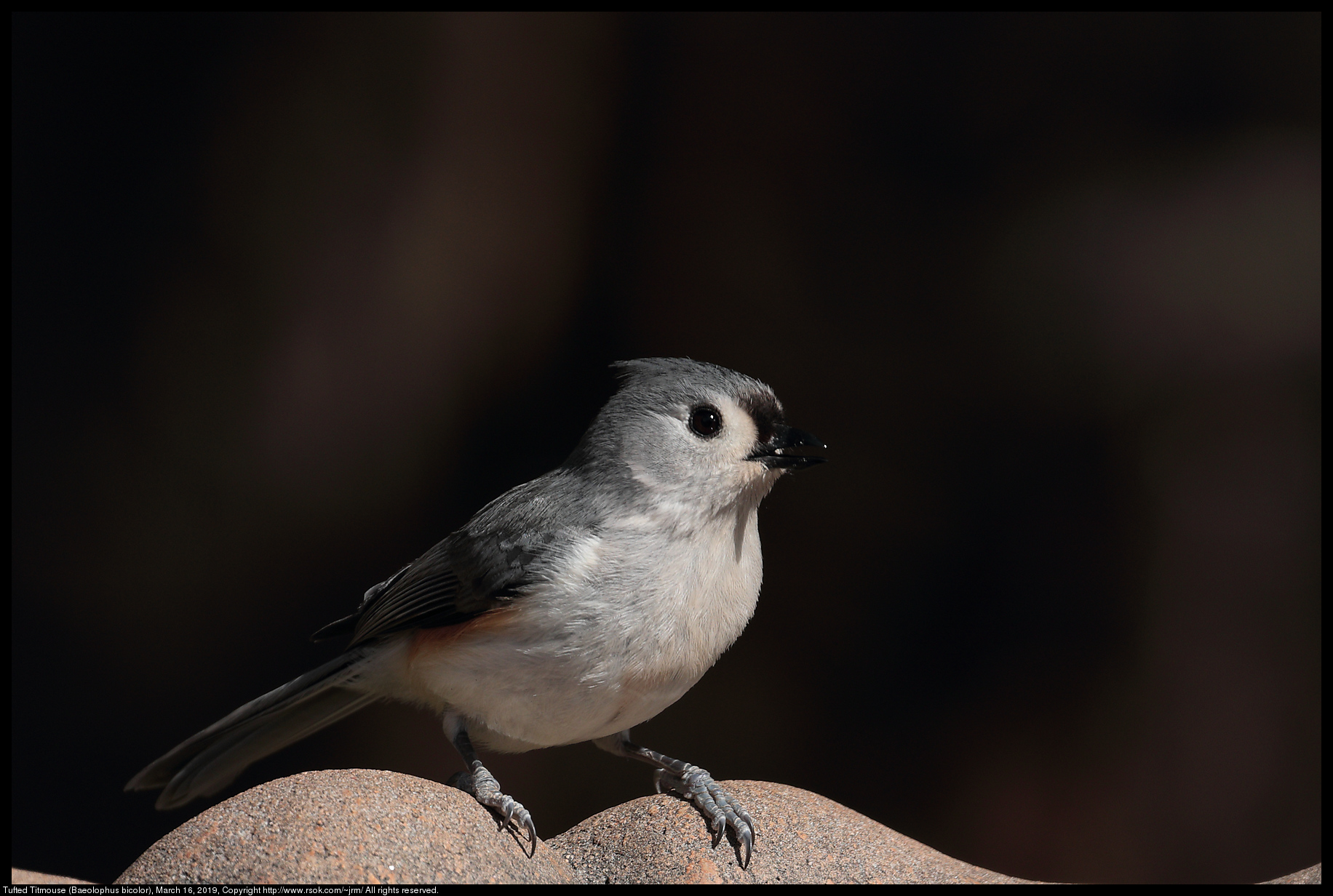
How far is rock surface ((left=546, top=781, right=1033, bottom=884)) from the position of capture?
6.03 feet

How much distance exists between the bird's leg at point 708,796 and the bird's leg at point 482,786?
33cm

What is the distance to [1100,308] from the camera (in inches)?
138

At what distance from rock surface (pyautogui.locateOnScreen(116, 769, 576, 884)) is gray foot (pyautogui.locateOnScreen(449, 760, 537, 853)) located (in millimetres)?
119

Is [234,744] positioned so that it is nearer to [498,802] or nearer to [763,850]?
[498,802]

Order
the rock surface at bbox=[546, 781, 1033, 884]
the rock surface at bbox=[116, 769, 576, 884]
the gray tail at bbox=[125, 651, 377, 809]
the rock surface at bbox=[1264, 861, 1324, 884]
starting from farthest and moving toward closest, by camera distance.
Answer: the gray tail at bbox=[125, 651, 377, 809], the rock surface at bbox=[1264, 861, 1324, 884], the rock surface at bbox=[546, 781, 1033, 884], the rock surface at bbox=[116, 769, 576, 884]

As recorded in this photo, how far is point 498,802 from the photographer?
1.88 m

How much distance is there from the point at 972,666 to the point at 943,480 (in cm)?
72

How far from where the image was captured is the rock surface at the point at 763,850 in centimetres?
184

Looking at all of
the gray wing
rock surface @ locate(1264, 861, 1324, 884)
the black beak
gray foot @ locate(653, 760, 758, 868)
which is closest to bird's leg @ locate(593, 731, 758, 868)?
gray foot @ locate(653, 760, 758, 868)

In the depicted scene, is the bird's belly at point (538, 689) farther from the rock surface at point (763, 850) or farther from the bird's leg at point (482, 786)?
the rock surface at point (763, 850)

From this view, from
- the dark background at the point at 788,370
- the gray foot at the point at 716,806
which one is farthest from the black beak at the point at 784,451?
the dark background at the point at 788,370

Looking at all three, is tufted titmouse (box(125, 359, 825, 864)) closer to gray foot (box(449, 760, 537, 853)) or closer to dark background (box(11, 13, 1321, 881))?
gray foot (box(449, 760, 537, 853))

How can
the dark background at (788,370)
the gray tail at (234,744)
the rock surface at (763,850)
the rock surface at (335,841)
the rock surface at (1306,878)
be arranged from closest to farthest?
the rock surface at (335,841) → the rock surface at (763,850) → the rock surface at (1306,878) → the gray tail at (234,744) → the dark background at (788,370)

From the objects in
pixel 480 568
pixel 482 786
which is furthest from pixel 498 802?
pixel 480 568
